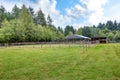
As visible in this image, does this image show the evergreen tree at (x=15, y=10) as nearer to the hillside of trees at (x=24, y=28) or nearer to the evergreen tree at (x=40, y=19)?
the hillside of trees at (x=24, y=28)

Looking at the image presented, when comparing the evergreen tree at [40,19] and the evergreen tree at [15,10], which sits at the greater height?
the evergreen tree at [15,10]

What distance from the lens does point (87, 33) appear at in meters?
114

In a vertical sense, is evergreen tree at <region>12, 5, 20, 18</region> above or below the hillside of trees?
above

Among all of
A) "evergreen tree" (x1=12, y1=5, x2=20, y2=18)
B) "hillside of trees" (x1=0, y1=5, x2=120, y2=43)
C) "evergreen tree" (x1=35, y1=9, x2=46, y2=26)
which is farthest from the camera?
"evergreen tree" (x1=35, y1=9, x2=46, y2=26)

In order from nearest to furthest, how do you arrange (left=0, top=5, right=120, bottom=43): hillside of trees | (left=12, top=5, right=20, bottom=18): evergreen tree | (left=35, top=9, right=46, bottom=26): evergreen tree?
(left=0, top=5, right=120, bottom=43): hillside of trees
(left=12, top=5, right=20, bottom=18): evergreen tree
(left=35, top=9, right=46, bottom=26): evergreen tree

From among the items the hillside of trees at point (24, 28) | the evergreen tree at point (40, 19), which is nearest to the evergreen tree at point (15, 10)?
the hillside of trees at point (24, 28)

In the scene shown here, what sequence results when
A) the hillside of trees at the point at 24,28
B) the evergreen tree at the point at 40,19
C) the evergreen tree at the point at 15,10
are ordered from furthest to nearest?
1. the evergreen tree at the point at 40,19
2. the evergreen tree at the point at 15,10
3. the hillside of trees at the point at 24,28

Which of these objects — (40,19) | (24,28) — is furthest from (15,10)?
(24,28)

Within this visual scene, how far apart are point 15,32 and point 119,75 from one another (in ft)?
177

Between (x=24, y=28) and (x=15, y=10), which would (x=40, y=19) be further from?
(x=24, y=28)

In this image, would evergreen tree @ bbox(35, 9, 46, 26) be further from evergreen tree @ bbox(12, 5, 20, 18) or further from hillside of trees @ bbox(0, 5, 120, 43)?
evergreen tree @ bbox(12, 5, 20, 18)

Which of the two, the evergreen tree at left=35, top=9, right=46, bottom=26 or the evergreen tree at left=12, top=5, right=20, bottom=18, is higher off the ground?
the evergreen tree at left=12, top=5, right=20, bottom=18

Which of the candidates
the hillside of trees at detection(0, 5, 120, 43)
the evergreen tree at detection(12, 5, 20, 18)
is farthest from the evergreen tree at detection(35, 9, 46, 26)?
the evergreen tree at detection(12, 5, 20, 18)

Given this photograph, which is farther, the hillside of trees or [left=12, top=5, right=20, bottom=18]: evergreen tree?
[left=12, top=5, right=20, bottom=18]: evergreen tree
